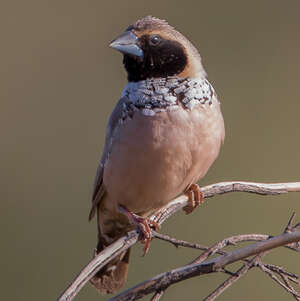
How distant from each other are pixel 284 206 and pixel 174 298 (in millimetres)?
1692

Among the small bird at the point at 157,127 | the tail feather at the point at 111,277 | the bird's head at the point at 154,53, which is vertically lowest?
the tail feather at the point at 111,277

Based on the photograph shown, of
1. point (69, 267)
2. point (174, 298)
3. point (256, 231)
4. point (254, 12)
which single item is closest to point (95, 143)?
point (69, 267)

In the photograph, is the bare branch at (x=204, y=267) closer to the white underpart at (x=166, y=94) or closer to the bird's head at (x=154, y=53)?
the white underpart at (x=166, y=94)

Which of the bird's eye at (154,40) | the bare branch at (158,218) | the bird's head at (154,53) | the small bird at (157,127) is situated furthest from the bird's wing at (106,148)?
the bare branch at (158,218)

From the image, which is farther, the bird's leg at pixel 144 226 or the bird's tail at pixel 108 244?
the bird's tail at pixel 108 244

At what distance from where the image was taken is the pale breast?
3.79 m

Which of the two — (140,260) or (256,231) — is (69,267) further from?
(256,231)

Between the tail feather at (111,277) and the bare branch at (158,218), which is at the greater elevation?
the bare branch at (158,218)

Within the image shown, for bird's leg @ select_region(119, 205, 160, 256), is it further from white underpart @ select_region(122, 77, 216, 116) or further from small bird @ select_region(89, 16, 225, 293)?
white underpart @ select_region(122, 77, 216, 116)

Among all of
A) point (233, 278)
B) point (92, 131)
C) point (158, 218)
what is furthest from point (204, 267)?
point (92, 131)

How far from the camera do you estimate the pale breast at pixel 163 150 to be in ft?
12.4

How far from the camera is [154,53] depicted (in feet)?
13.1

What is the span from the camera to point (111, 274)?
15.4ft

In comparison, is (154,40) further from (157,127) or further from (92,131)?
(92,131)
